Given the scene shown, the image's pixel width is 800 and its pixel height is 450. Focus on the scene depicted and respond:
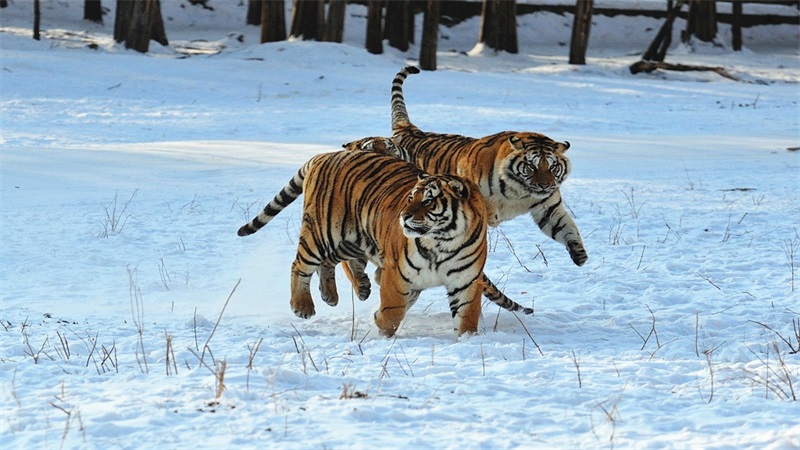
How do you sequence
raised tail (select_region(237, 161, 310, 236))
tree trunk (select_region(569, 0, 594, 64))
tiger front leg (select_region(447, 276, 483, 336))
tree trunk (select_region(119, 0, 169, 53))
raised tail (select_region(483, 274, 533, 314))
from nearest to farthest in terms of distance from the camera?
1. tiger front leg (select_region(447, 276, 483, 336))
2. raised tail (select_region(483, 274, 533, 314))
3. raised tail (select_region(237, 161, 310, 236))
4. tree trunk (select_region(119, 0, 169, 53))
5. tree trunk (select_region(569, 0, 594, 64))

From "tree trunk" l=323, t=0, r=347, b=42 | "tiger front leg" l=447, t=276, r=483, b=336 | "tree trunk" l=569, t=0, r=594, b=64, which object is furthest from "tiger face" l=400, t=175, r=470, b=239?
"tree trunk" l=569, t=0, r=594, b=64

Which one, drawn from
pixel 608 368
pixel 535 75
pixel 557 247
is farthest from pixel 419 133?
pixel 535 75

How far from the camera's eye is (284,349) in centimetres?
547

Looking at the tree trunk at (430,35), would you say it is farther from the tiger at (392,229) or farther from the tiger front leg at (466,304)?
the tiger front leg at (466,304)

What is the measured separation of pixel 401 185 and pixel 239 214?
345 cm

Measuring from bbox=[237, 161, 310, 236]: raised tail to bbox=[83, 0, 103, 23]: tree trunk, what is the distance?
25505 mm

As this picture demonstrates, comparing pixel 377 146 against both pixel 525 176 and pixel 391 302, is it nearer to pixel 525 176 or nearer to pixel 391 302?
pixel 525 176

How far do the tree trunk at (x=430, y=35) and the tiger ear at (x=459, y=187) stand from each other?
1740 cm

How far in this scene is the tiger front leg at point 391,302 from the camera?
5785mm

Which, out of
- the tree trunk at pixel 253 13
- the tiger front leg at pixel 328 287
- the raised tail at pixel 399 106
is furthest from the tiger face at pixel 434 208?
the tree trunk at pixel 253 13

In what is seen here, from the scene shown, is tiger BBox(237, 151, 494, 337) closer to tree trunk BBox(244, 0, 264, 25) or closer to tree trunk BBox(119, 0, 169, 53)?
tree trunk BBox(119, 0, 169, 53)

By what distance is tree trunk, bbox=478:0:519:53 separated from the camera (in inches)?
1075

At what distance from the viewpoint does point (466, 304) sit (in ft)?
18.8

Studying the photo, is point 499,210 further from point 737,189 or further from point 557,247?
point 737,189
